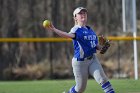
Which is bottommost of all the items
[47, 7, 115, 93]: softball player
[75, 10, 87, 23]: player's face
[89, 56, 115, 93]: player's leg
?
[89, 56, 115, 93]: player's leg

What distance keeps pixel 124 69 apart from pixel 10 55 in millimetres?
5280

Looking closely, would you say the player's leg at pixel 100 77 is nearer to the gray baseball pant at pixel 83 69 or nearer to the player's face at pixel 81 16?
the gray baseball pant at pixel 83 69

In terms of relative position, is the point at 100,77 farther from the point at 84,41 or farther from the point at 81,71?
the point at 84,41

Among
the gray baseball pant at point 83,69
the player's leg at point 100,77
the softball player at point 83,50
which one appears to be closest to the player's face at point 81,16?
the softball player at point 83,50

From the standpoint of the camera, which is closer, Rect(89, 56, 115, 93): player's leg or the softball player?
Rect(89, 56, 115, 93): player's leg

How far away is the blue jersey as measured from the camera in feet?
29.6

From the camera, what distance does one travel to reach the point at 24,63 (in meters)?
23.8

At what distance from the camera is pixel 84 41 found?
902 cm

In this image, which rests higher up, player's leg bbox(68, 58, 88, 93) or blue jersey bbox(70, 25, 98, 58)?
blue jersey bbox(70, 25, 98, 58)

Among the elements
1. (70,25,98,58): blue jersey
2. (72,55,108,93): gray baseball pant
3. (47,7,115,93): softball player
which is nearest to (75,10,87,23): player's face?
(47,7,115,93): softball player

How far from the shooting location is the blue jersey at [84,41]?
9.01 meters

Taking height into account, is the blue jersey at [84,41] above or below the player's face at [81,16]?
below

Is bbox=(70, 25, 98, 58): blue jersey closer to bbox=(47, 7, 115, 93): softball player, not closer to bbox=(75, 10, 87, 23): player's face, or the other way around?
bbox=(47, 7, 115, 93): softball player

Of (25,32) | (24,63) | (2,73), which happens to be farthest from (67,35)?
(25,32)
